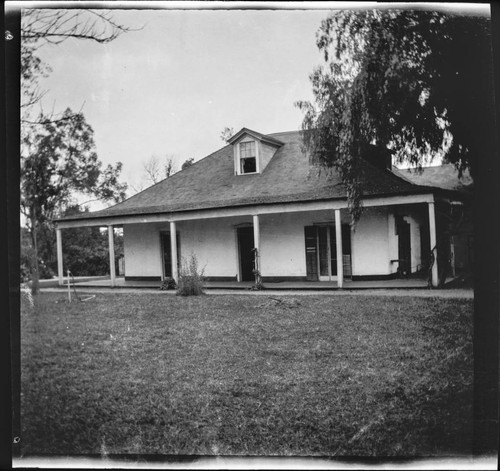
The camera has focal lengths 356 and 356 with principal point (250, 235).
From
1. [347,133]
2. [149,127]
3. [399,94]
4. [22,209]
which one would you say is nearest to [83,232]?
[22,209]

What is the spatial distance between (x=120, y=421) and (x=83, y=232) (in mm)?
1786

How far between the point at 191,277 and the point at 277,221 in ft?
5.19

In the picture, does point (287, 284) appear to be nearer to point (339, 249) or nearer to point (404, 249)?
point (339, 249)

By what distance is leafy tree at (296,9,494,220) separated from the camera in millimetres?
3152

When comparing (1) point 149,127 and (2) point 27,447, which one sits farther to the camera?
(1) point 149,127

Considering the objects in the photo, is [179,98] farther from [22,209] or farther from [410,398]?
[410,398]

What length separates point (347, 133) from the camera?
3.68 m

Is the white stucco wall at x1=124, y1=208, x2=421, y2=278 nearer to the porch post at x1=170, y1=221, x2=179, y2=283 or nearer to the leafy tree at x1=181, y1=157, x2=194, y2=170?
the porch post at x1=170, y1=221, x2=179, y2=283

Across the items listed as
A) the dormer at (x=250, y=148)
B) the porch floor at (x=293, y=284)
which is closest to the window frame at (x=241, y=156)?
the dormer at (x=250, y=148)

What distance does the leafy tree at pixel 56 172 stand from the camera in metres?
3.28

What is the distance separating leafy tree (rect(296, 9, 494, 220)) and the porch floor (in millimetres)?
1370

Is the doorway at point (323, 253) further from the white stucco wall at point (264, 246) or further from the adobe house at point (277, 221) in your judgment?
the white stucco wall at point (264, 246)

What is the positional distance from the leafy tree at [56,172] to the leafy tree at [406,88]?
216 centimetres

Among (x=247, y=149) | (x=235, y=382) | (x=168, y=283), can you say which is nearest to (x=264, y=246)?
(x=168, y=283)
